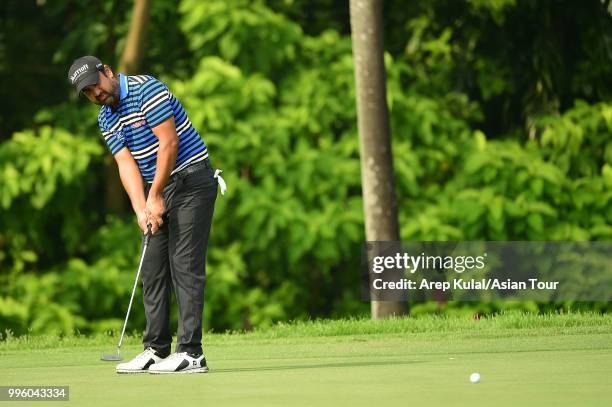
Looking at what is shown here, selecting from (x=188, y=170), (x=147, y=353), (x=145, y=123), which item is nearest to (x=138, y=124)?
(x=145, y=123)

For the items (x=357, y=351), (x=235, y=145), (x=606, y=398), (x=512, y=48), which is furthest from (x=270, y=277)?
(x=606, y=398)

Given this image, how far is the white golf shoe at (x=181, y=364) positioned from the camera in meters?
7.76

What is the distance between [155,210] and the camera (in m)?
7.92

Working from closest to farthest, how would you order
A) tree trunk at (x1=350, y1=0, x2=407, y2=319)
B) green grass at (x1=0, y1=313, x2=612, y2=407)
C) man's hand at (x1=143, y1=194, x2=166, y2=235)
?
1. green grass at (x1=0, y1=313, x2=612, y2=407)
2. man's hand at (x1=143, y1=194, x2=166, y2=235)
3. tree trunk at (x1=350, y1=0, x2=407, y2=319)

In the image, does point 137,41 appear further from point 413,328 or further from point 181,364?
point 181,364

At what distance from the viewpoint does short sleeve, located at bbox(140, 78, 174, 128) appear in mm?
7785

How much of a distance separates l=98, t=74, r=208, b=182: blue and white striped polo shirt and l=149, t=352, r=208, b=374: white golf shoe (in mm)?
1050

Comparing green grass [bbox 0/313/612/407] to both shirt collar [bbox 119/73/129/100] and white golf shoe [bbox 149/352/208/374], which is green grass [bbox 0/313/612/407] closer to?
white golf shoe [bbox 149/352/208/374]

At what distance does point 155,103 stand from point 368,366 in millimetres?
1886

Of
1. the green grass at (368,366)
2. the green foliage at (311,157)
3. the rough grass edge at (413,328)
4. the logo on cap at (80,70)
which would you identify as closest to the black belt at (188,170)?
the logo on cap at (80,70)

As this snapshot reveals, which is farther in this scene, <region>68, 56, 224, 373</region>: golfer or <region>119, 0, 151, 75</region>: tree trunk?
<region>119, 0, 151, 75</region>: tree trunk

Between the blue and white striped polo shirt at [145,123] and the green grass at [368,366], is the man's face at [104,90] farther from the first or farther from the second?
the green grass at [368,366]

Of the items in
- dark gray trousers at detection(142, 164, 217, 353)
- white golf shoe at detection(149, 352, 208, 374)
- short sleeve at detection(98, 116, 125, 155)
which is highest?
short sleeve at detection(98, 116, 125, 155)

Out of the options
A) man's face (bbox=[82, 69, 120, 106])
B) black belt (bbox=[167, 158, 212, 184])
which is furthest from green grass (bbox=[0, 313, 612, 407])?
man's face (bbox=[82, 69, 120, 106])
